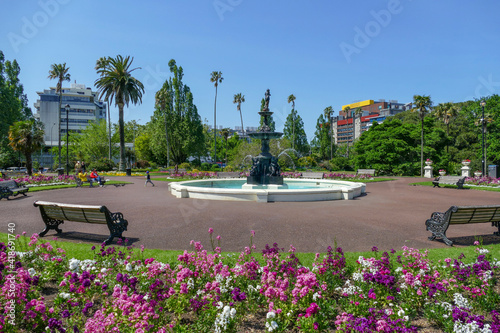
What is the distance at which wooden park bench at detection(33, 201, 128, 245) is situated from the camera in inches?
248

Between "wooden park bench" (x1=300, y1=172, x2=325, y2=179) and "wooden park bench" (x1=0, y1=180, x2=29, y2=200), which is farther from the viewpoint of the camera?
"wooden park bench" (x1=300, y1=172, x2=325, y2=179)

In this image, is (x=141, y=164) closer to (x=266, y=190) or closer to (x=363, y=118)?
(x=266, y=190)

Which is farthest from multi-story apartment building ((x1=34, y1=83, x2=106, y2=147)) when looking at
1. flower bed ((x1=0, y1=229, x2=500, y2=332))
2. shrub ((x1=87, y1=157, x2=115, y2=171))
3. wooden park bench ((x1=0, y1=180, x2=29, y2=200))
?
flower bed ((x1=0, y1=229, x2=500, y2=332))

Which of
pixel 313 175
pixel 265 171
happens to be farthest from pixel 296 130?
pixel 265 171

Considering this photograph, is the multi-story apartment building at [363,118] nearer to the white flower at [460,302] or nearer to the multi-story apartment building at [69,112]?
the multi-story apartment building at [69,112]

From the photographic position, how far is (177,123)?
169 feet

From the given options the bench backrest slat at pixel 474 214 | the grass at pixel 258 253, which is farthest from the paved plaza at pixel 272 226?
the bench backrest slat at pixel 474 214

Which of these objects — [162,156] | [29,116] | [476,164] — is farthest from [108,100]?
[476,164]

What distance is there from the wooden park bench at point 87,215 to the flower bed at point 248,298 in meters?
1.57

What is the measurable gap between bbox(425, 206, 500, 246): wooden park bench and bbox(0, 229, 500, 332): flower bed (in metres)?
1.82

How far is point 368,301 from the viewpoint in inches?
143

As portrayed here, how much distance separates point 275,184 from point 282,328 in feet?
46.6

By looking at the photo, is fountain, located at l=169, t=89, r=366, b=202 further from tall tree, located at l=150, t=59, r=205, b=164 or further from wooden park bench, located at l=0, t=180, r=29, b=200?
tall tree, located at l=150, t=59, r=205, b=164

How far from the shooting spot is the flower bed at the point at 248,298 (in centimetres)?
290
